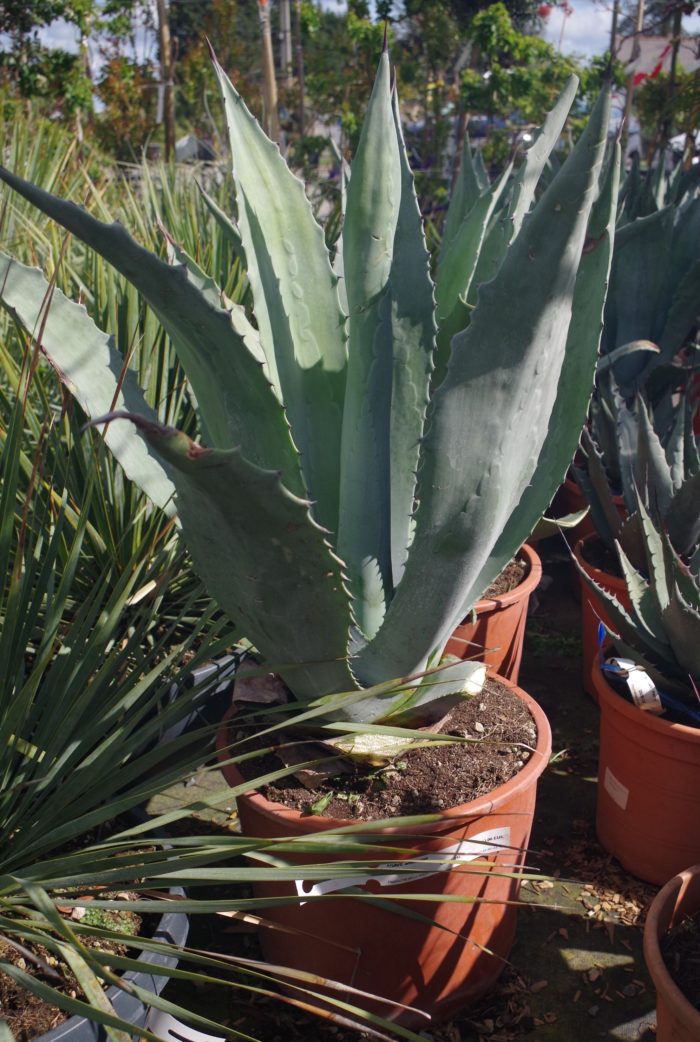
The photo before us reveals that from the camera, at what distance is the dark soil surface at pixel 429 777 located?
1347 mm

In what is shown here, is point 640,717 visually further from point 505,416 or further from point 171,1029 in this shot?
point 171,1029

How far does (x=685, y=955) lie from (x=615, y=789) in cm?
57

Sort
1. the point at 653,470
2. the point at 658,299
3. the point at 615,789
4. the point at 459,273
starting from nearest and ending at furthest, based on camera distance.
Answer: the point at 459,273 < the point at 615,789 < the point at 653,470 < the point at 658,299

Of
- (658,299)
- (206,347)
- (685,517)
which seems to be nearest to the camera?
(206,347)

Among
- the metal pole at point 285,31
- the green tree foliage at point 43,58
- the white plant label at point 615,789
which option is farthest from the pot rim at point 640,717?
the metal pole at point 285,31

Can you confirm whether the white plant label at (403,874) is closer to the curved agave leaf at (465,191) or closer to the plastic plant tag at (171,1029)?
the plastic plant tag at (171,1029)

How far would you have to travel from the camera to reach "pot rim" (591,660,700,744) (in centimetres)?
163

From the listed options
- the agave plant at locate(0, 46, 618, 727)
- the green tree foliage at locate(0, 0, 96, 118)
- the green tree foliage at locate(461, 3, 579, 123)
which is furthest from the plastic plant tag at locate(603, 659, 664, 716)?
the green tree foliage at locate(461, 3, 579, 123)

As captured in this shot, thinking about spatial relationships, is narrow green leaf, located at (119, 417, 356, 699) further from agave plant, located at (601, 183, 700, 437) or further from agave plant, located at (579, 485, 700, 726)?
agave plant, located at (601, 183, 700, 437)

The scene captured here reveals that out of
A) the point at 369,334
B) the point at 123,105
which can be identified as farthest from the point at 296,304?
the point at 123,105

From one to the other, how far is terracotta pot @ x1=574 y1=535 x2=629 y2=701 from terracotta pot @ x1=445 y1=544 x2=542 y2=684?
18cm

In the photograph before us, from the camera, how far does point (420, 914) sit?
1.26m

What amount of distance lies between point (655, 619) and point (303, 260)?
1.04 metres

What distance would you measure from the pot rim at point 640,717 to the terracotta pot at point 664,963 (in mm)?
327
